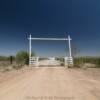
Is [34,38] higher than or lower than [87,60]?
higher

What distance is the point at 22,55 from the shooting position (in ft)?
118

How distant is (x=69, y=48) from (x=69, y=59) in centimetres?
193

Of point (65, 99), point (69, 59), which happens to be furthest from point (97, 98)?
point (69, 59)

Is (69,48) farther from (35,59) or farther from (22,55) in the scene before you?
(22,55)

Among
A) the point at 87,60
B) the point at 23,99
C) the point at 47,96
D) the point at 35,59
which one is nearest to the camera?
the point at 23,99

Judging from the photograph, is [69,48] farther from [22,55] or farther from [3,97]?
[3,97]

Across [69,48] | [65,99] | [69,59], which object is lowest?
[65,99]

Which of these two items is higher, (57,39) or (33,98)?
(57,39)

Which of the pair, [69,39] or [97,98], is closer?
[97,98]

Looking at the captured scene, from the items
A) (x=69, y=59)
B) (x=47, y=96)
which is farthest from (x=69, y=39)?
(x=47, y=96)

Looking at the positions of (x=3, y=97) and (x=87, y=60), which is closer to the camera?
(x=3, y=97)

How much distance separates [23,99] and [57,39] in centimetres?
2285

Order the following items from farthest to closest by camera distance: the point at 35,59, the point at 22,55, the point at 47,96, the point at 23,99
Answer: the point at 22,55, the point at 35,59, the point at 47,96, the point at 23,99

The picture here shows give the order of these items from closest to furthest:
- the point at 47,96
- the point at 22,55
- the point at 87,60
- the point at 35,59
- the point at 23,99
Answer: the point at 23,99 < the point at 47,96 < the point at 35,59 < the point at 22,55 < the point at 87,60
